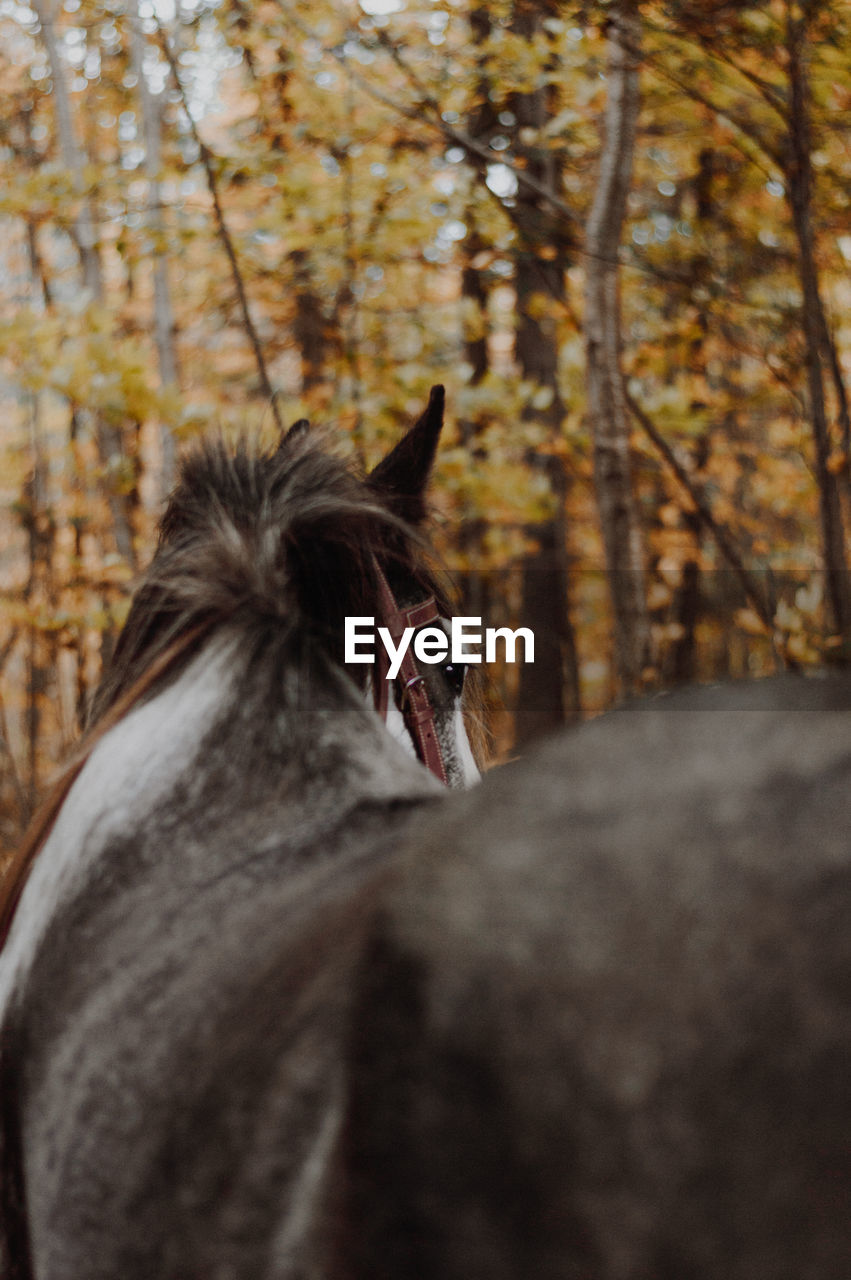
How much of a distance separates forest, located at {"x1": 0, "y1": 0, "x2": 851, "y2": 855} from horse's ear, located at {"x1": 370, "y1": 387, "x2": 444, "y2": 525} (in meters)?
0.13

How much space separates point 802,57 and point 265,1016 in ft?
13.2

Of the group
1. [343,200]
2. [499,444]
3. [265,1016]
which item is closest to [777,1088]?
[265,1016]

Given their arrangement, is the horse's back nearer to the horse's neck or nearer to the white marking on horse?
the horse's neck

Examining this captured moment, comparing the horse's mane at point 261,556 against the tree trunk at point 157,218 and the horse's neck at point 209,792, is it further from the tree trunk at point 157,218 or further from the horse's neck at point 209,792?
the tree trunk at point 157,218

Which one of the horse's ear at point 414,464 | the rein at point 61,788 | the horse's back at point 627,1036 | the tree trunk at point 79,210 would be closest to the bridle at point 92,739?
the rein at point 61,788

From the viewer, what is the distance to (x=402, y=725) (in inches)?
71.4

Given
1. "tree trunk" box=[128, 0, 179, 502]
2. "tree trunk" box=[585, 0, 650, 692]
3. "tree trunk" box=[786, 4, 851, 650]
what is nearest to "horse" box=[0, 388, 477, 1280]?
"tree trunk" box=[786, 4, 851, 650]

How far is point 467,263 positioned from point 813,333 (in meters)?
2.65

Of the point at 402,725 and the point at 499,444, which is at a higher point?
the point at 499,444

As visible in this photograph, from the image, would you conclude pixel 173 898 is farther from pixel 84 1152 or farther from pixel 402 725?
pixel 402 725

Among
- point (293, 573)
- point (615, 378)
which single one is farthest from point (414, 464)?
point (615, 378)

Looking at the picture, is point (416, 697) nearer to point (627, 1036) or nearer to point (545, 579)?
point (627, 1036)

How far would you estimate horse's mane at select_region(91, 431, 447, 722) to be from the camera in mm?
1386

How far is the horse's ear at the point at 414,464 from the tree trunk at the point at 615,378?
7.88 ft
